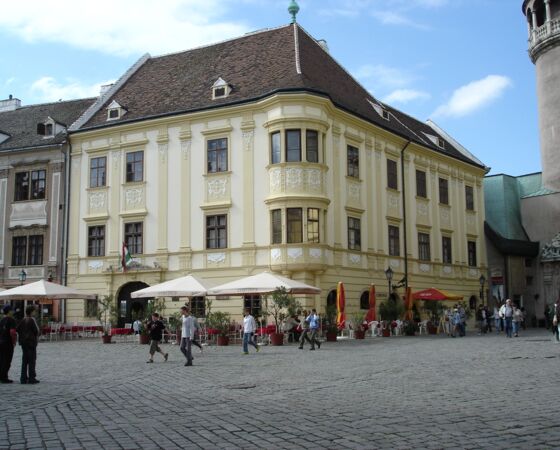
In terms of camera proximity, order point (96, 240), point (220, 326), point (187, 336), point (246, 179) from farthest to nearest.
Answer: point (96, 240)
point (246, 179)
point (220, 326)
point (187, 336)

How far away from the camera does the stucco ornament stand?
48.9 m

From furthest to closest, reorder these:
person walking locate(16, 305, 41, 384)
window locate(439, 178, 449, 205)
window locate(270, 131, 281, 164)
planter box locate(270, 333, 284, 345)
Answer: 1. window locate(439, 178, 449, 205)
2. window locate(270, 131, 281, 164)
3. planter box locate(270, 333, 284, 345)
4. person walking locate(16, 305, 41, 384)

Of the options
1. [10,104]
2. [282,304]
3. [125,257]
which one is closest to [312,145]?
[282,304]

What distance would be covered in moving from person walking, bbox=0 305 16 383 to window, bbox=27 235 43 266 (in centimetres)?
2517

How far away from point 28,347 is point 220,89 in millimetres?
23193

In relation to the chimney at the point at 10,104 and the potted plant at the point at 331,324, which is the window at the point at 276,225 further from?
Result: the chimney at the point at 10,104

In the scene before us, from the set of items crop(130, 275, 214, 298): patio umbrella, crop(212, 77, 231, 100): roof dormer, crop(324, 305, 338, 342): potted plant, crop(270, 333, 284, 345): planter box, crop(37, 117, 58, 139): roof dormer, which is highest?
crop(212, 77, 231, 100): roof dormer

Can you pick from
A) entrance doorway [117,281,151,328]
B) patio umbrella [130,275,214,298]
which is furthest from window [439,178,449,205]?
patio umbrella [130,275,214,298]

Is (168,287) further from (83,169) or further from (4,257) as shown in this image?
(4,257)

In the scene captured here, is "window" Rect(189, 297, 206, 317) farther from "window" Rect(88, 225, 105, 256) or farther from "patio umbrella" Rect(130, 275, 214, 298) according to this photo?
"window" Rect(88, 225, 105, 256)

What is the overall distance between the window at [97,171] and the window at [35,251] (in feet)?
15.0

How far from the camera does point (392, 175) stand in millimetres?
40375

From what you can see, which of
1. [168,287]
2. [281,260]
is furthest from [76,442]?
[281,260]

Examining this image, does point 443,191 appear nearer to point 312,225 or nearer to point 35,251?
point 312,225
